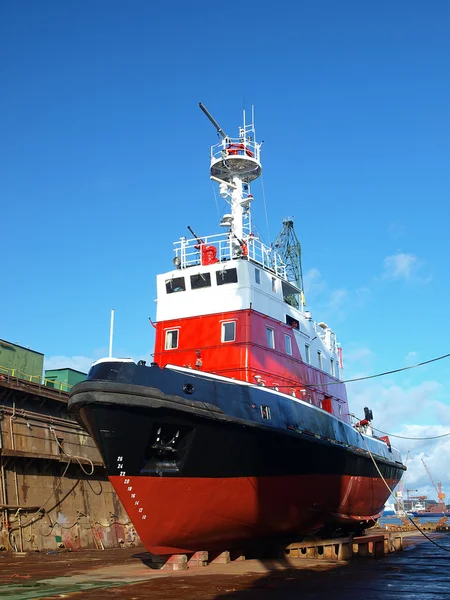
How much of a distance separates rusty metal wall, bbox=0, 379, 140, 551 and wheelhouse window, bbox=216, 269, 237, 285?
284 inches

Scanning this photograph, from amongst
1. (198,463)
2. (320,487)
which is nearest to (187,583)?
(198,463)

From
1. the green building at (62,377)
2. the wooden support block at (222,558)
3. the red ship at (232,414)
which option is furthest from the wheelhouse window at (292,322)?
the green building at (62,377)

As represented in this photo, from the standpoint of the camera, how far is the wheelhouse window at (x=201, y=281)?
51.6ft

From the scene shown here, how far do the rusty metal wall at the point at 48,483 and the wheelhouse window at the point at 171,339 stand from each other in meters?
5.40

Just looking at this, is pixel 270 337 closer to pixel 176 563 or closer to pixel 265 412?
pixel 265 412

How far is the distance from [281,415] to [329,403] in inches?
191

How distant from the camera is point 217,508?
1134 centimetres

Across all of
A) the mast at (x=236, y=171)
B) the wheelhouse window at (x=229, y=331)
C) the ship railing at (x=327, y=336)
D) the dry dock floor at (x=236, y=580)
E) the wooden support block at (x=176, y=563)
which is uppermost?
the mast at (x=236, y=171)

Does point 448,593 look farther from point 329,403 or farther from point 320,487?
point 329,403

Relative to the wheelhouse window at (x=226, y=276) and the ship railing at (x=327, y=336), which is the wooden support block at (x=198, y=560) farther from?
the ship railing at (x=327, y=336)

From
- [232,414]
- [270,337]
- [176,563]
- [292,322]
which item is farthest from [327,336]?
[176,563]

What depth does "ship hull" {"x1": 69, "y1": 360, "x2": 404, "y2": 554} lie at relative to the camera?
10.5 metres

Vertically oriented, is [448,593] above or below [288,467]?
below

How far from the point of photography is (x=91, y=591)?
8.75m
